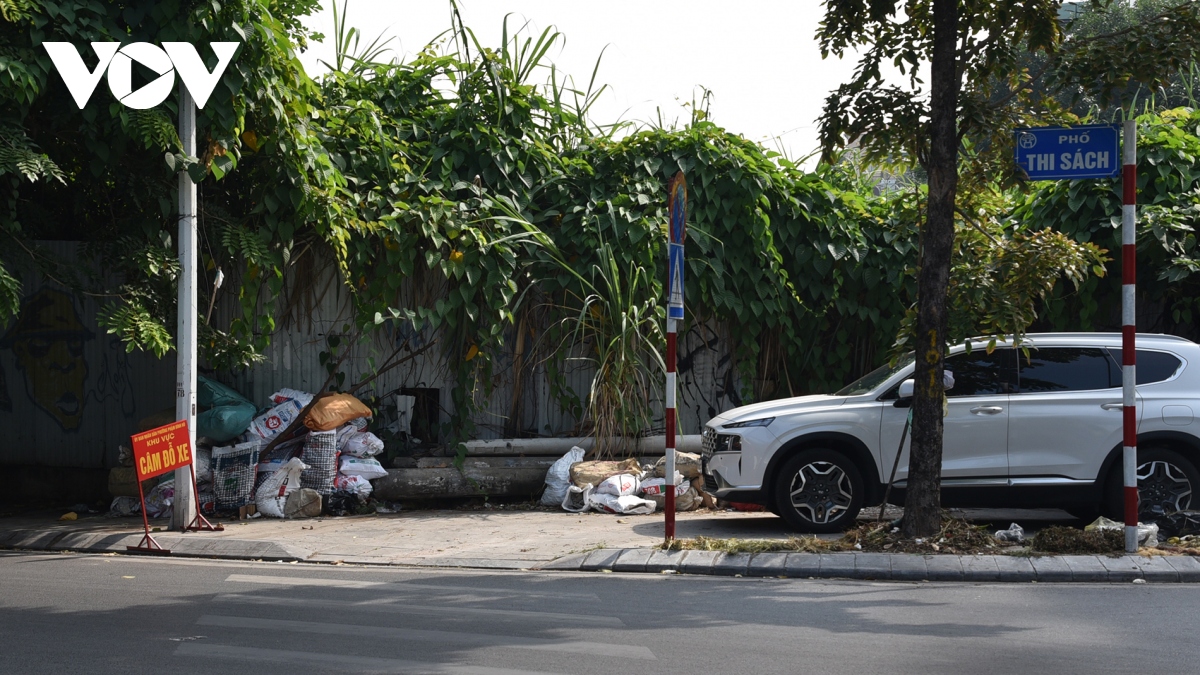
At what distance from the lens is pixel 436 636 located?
641cm

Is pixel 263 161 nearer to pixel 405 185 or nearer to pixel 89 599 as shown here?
pixel 405 185

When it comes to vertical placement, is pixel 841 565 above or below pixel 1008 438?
below

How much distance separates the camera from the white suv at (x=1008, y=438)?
1012cm

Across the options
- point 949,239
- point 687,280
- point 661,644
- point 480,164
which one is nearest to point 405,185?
point 480,164

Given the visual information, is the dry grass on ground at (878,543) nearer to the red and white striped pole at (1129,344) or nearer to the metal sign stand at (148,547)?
the red and white striped pole at (1129,344)

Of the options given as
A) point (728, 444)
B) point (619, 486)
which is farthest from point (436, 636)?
point (619, 486)

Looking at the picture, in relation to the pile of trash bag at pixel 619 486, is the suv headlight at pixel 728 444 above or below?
above

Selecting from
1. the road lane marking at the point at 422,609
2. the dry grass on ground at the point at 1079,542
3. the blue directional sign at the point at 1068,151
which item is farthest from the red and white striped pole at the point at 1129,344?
the road lane marking at the point at 422,609

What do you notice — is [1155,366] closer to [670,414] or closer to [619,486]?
[670,414]

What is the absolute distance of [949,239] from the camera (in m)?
9.23

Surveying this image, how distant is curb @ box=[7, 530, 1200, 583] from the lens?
8375 millimetres

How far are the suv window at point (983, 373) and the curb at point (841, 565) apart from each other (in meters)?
2.06

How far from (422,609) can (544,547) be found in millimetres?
2757

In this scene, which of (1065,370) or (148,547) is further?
(1065,370)
